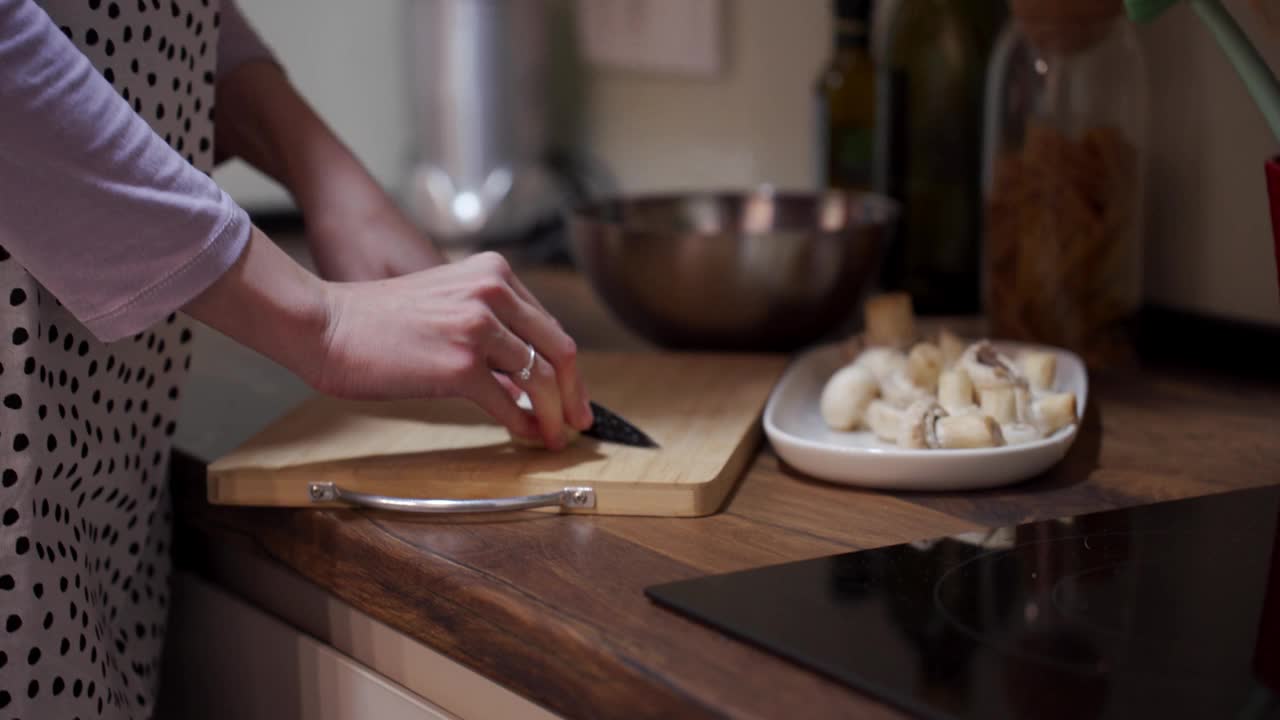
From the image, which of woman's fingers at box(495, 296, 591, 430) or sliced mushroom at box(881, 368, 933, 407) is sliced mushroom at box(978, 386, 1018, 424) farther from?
woman's fingers at box(495, 296, 591, 430)

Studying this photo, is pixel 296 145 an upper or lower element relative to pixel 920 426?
upper

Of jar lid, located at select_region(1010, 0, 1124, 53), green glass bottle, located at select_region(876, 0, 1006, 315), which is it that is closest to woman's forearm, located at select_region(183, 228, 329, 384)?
jar lid, located at select_region(1010, 0, 1124, 53)

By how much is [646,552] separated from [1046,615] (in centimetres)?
20

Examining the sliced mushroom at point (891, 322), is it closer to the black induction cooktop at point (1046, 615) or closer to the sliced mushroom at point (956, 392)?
the sliced mushroom at point (956, 392)

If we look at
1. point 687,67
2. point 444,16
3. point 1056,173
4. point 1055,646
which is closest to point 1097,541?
point 1055,646

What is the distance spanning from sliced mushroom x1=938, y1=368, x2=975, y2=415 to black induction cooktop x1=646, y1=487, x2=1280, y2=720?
0.42ft

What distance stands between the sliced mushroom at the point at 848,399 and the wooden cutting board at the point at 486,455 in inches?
1.9

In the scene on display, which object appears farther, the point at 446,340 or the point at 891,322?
the point at 891,322

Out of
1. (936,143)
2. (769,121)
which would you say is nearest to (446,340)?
(936,143)

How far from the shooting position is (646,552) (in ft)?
2.10

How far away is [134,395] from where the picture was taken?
0.76 metres

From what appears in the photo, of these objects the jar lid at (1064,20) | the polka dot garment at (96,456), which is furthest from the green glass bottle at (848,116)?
the polka dot garment at (96,456)

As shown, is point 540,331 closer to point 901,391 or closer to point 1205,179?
point 901,391

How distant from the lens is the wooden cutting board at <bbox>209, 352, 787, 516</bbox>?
0.70m
